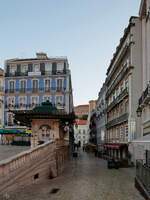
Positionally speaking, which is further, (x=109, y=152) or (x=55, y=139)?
(x=109, y=152)

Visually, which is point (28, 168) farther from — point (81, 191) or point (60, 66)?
point (60, 66)

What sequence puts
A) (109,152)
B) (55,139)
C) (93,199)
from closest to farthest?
1. (93,199)
2. (55,139)
3. (109,152)

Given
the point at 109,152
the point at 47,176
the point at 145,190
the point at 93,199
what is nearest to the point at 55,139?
the point at 47,176

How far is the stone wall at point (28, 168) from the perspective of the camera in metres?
10.4

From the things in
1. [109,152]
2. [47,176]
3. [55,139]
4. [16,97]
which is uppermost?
[16,97]

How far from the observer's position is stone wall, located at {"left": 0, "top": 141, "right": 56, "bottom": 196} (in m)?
10.4

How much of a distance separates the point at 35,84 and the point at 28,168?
1273 inches

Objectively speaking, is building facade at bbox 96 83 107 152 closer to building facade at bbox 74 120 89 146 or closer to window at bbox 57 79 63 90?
window at bbox 57 79 63 90

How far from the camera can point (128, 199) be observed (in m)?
11.2

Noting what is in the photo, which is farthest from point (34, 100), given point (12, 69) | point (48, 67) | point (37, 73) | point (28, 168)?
point (28, 168)

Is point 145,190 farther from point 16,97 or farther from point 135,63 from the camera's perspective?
point 16,97

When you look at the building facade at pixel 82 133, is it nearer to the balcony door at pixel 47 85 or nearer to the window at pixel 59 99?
the balcony door at pixel 47 85

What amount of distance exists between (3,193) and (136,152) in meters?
18.2

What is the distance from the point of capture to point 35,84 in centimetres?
4428
